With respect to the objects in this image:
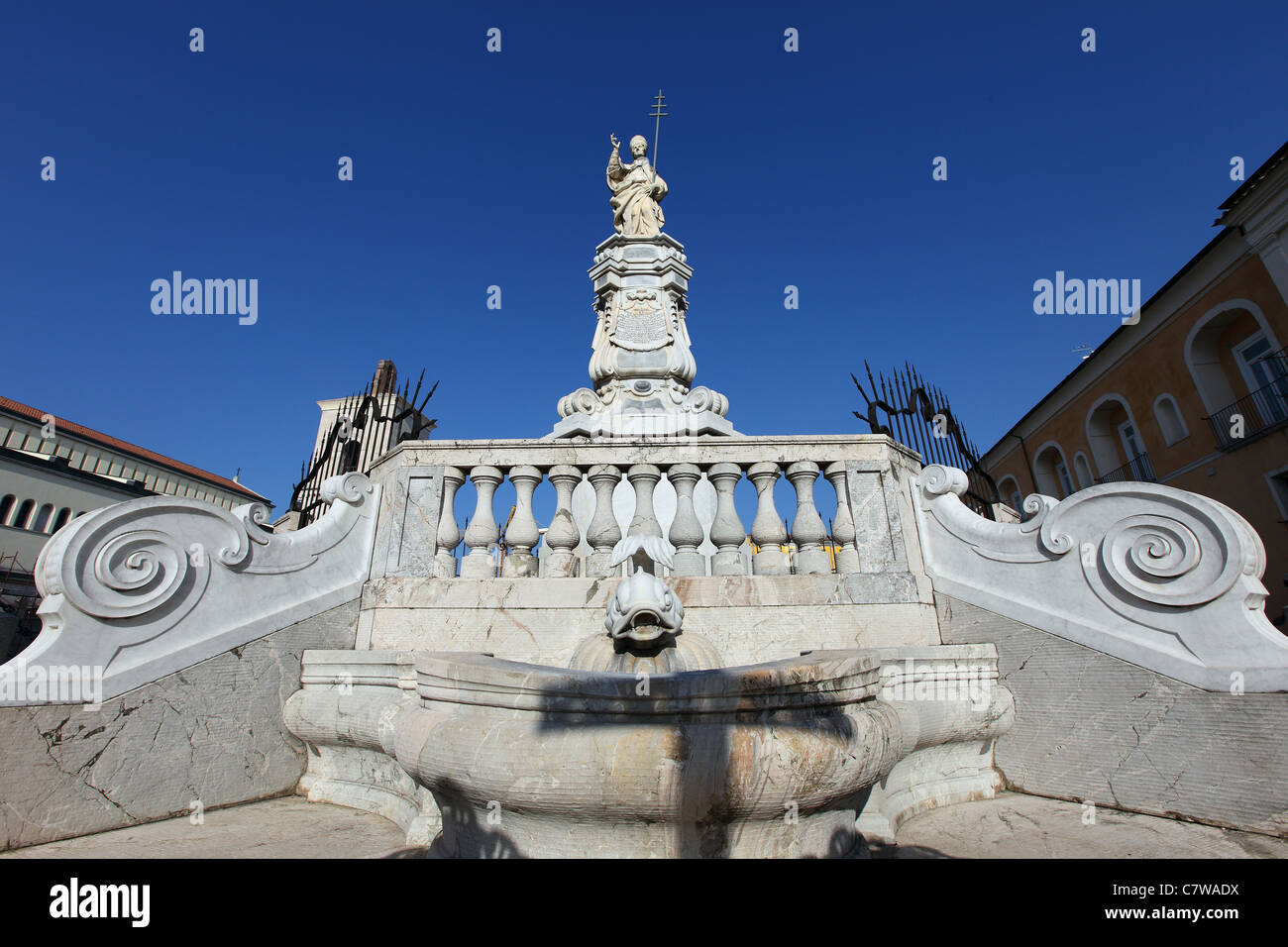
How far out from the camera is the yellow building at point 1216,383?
13688 millimetres

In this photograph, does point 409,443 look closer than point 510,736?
No

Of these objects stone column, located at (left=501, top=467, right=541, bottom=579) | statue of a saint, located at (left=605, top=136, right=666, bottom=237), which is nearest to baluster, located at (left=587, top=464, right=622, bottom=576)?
stone column, located at (left=501, top=467, right=541, bottom=579)

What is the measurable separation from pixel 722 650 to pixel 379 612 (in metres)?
2.39

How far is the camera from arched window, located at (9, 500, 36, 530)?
974 inches

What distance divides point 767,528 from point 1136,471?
21854 millimetres

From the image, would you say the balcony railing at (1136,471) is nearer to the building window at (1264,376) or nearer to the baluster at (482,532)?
the building window at (1264,376)

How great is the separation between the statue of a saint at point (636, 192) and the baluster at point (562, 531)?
5.29 metres

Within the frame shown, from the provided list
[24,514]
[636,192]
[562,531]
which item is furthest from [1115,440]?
[24,514]

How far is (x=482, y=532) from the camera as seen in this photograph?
13.9ft

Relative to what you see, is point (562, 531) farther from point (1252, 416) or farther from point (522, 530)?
point (1252, 416)

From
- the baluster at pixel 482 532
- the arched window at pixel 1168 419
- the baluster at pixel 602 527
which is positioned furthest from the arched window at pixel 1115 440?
the baluster at pixel 482 532

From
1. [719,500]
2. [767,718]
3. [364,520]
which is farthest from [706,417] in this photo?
[767,718]

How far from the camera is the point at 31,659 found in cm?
281
